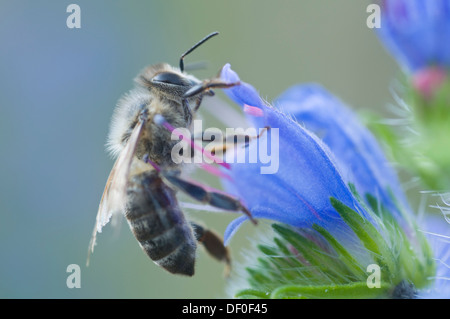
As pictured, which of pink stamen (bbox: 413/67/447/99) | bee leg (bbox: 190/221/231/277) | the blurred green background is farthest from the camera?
the blurred green background

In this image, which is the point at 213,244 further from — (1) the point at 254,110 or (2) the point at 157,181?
(1) the point at 254,110

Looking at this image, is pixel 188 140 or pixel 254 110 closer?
pixel 254 110

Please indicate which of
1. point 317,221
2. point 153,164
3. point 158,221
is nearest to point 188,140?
point 153,164

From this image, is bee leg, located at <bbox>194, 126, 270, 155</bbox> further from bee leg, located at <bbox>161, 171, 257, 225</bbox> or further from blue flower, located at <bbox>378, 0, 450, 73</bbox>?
blue flower, located at <bbox>378, 0, 450, 73</bbox>

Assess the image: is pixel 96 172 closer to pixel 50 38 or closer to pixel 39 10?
pixel 50 38

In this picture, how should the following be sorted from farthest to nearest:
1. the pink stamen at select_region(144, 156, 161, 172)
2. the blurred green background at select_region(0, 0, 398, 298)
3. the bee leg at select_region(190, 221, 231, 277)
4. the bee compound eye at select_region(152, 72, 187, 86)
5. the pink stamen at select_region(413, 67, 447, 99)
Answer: the blurred green background at select_region(0, 0, 398, 298) → the pink stamen at select_region(413, 67, 447, 99) → the bee leg at select_region(190, 221, 231, 277) → the bee compound eye at select_region(152, 72, 187, 86) → the pink stamen at select_region(144, 156, 161, 172)

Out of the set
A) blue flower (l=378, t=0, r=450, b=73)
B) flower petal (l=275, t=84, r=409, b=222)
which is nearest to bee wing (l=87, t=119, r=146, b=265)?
flower petal (l=275, t=84, r=409, b=222)

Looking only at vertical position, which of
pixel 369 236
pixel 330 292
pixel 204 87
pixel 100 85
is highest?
pixel 100 85
